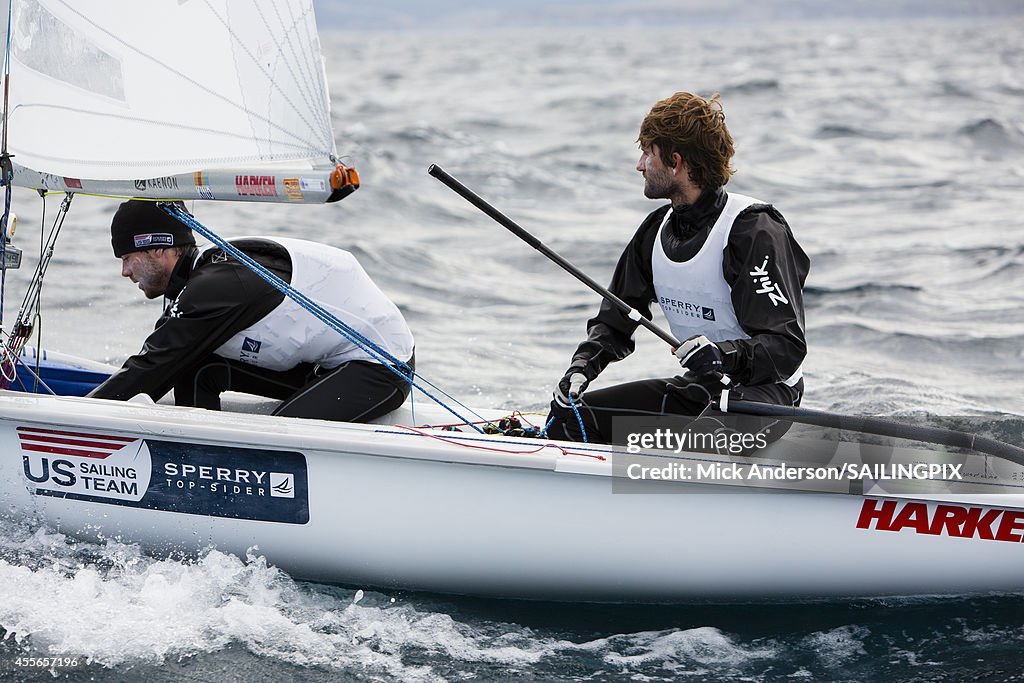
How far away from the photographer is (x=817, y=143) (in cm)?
1333

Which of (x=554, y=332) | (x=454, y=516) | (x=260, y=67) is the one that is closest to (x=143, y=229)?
(x=260, y=67)

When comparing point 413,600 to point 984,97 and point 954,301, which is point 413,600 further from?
point 984,97

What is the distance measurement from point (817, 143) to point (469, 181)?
4656 millimetres

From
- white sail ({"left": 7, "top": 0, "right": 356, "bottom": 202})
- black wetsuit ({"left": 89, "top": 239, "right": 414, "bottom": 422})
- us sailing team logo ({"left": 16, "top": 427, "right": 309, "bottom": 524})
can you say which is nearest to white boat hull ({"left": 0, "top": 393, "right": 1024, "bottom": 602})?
us sailing team logo ({"left": 16, "top": 427, "right": 309, "bottom": 524})

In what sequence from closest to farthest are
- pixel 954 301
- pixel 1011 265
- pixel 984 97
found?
pixel 954 301
pixel 1011 265
pixel 984 97

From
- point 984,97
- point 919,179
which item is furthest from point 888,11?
point 919,179

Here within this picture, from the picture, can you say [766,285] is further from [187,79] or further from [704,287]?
[187,79]

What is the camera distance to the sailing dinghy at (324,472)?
2744mm

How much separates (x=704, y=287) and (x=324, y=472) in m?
1.03

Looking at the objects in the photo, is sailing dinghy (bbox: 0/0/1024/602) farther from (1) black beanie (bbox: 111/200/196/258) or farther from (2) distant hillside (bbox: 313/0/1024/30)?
(2) distant hillside (bbox: 313/0/1024/30)

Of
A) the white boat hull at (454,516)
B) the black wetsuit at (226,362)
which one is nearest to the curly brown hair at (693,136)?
the white boat hull at (454,516)

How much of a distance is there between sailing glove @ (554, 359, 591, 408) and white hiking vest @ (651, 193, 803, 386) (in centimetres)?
27

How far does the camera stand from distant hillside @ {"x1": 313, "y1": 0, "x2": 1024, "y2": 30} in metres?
97.2

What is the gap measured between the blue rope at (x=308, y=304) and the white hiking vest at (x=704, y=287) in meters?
0.62
